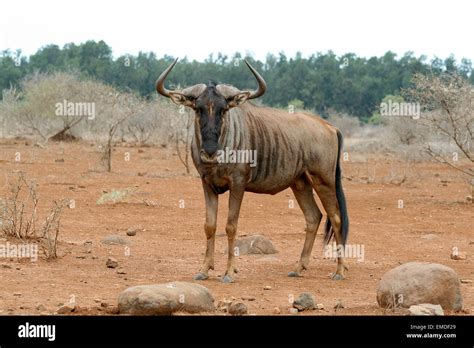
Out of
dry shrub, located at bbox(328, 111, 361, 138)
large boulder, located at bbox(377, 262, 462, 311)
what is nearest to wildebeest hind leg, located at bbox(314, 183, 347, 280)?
large boulder, located at bbox(377, 262, 462, 311)

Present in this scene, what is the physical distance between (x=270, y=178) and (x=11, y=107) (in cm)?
2932

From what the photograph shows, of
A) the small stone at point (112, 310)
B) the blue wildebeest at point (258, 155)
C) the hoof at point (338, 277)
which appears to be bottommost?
the hoof at point (338, 277)

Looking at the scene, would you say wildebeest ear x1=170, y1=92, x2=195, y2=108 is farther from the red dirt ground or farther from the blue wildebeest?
the red dirt ground

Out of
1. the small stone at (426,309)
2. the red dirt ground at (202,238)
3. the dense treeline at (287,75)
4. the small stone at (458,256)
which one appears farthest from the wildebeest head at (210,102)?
the dense treeline at (287,75)

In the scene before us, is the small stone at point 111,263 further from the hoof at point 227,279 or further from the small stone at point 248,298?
the small stone at point 248,298

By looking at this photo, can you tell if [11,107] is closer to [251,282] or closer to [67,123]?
[67,123]

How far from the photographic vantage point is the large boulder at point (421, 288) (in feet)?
23.6

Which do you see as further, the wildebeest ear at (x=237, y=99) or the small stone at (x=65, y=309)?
the wildebeest ear at (x=237, y=99)

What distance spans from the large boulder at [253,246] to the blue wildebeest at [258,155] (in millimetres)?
886

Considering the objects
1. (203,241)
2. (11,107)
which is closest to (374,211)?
(203,241)

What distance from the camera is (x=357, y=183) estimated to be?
20984 mm

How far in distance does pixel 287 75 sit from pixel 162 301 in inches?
2393

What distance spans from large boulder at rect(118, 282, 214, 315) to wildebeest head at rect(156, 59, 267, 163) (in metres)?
2.01
